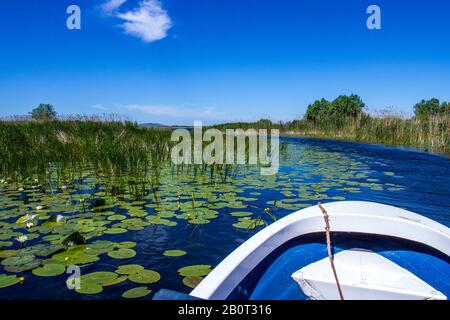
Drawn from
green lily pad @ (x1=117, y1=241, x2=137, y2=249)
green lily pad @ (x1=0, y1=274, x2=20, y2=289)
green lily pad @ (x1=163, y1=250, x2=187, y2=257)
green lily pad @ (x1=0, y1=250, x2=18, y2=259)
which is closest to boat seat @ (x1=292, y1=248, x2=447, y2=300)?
green lily pad @ (x1=163, y1=250, x2=187, y2=257)

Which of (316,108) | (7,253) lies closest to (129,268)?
(7,253)

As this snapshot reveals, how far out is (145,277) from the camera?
8.05 ft

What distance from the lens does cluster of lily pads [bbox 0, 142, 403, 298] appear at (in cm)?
251

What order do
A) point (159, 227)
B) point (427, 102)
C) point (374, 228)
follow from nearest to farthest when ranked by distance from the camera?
1. point (374, 228)
2. point (159, 227)
3. point (427, 102)

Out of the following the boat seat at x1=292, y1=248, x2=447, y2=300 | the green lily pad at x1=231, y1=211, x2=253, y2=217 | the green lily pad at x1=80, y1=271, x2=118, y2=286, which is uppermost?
the boat seat at x1=292, y1=248, x2=447, y2=300

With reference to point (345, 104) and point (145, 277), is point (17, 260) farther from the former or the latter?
point (345, 104)

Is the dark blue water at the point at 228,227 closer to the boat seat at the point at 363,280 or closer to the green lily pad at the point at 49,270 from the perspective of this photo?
the green lily pad at the point at 49,270

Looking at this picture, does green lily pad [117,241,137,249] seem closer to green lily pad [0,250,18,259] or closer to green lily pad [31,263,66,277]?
green lily pad [31,263,66,277]

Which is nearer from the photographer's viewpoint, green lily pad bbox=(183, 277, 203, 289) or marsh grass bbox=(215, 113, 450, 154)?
green lily pad bbox=(183, 277, 203, 289)

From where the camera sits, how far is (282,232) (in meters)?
2.14

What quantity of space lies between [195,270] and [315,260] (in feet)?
3.21
